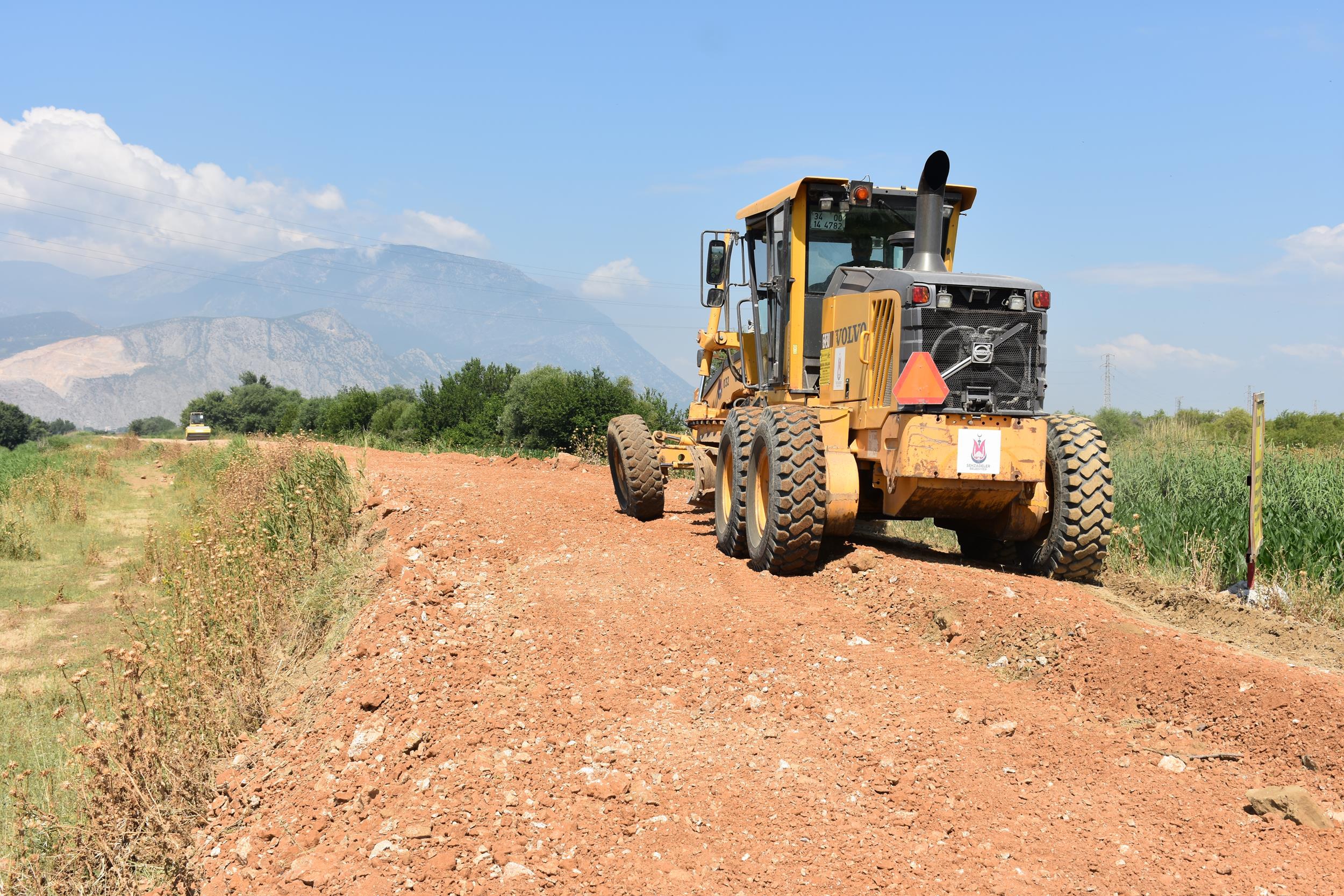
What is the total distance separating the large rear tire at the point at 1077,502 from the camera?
24.1ft

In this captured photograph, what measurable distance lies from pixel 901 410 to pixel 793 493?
3.41 ft

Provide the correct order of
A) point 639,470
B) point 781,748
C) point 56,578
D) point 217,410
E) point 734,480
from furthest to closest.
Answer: point 217,410, point 56,578, point 639,470, point 734,480, point 781,748

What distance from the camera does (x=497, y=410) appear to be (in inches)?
1286

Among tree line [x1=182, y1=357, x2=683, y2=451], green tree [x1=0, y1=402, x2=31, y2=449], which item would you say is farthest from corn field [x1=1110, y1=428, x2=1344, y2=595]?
green tree [x1=0, y1=402, x2=31, y2=449]

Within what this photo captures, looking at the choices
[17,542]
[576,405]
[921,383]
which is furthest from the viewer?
[576,405]

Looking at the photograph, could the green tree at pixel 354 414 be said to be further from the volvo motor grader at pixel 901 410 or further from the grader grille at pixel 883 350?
the grader grille at pixel 883 350

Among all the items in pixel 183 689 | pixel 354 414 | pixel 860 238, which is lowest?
pixel 183 689

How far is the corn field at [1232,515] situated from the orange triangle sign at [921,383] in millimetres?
3610

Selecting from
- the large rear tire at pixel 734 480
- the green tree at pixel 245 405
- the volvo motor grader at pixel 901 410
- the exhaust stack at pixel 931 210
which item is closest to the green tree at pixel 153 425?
the green tree at pixel 245 405

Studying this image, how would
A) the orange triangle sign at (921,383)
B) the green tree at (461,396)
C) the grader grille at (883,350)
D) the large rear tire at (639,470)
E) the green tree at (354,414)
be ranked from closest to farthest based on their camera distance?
the orange triangle sign at (921,383), the grader grille at (883,350), the large rear tire at (639,470), the green tree at (461,396), the green tree at (354,414)

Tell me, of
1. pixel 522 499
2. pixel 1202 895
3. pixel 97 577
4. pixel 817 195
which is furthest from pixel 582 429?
pixel 1202 895

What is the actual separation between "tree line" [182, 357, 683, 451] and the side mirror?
708cm

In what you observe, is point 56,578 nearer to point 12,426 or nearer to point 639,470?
point 639,470

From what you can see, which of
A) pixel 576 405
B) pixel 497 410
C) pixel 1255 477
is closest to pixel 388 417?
pixel 497 410
